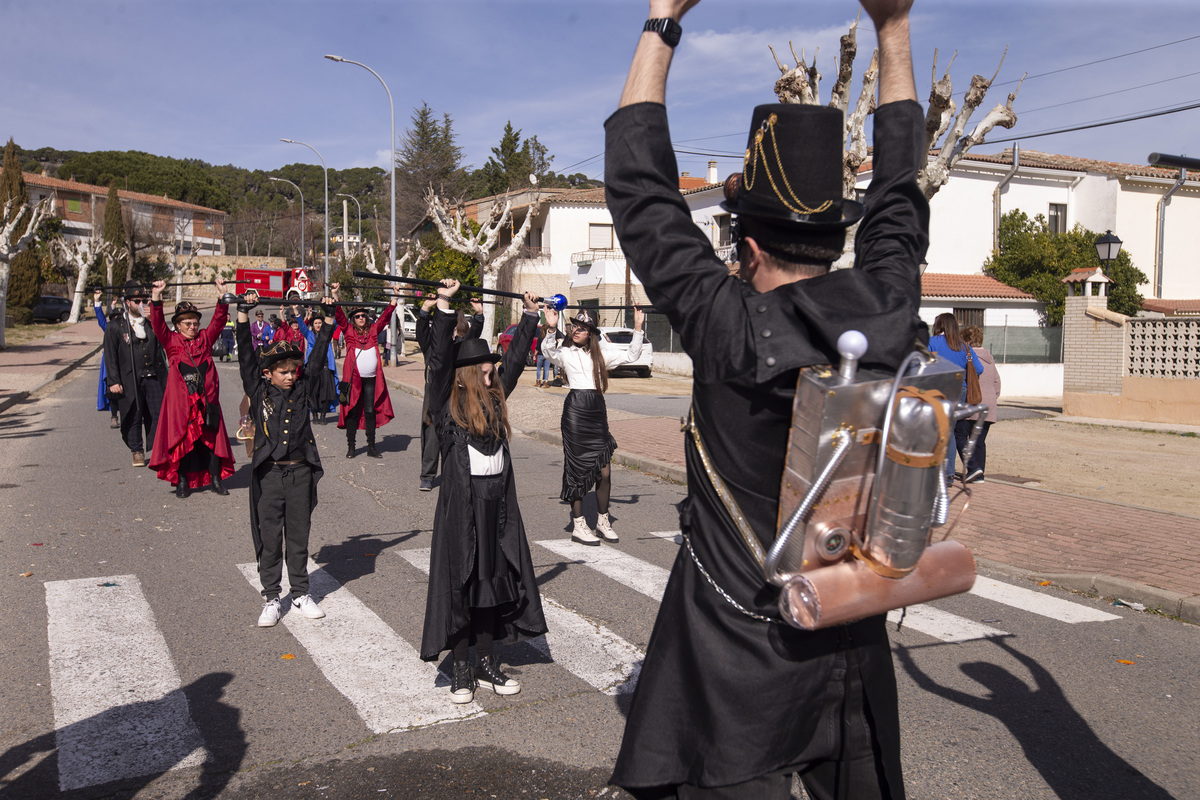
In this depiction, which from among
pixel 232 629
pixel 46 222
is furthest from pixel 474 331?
pixel 46 222

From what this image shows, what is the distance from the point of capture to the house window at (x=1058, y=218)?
105ft

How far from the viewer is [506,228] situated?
164 feet

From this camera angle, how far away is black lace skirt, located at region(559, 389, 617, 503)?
7953 millimetres

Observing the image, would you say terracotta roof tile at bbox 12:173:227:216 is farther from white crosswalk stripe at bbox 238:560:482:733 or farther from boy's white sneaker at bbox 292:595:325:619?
white crosswalk stripe at bbox 238:560:482:733

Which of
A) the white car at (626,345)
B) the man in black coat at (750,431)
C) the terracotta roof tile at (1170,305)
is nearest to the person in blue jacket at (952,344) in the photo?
the man in black coat at (750,431)

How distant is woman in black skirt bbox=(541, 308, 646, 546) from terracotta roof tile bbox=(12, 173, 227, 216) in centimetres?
7177

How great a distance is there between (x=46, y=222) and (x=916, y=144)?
60542 millimetres

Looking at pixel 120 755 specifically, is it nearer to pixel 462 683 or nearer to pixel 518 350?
pixel 462 683

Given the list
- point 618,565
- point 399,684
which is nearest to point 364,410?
point 618,565

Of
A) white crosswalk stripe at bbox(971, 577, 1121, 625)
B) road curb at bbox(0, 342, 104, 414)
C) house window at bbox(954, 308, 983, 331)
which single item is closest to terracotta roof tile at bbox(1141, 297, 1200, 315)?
house window at bbox(954, 308, 983, 331)

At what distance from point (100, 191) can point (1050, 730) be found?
95335mm

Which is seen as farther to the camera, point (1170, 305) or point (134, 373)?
point (1170, 305)

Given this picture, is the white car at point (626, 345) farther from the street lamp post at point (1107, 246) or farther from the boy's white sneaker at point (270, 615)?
the boy's white sneaker at point (270, 615)

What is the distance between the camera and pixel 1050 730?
163 inches
